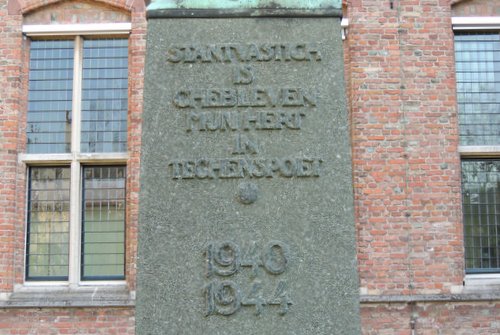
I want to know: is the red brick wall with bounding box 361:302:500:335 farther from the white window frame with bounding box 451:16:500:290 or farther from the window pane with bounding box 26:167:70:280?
the window pane with bounding box 26:167:70:280

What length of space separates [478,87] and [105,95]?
4.95 metres

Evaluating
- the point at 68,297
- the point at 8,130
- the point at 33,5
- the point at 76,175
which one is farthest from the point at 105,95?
the point at 68,297

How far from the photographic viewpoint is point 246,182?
3795mm

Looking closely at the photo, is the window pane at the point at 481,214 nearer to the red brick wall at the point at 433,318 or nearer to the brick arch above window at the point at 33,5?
the red brick wall at the point at 433,318

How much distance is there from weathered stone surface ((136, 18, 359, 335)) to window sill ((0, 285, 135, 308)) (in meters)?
5.33

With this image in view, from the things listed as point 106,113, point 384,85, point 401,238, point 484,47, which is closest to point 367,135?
point 384,85

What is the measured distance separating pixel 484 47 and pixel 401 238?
114 inches

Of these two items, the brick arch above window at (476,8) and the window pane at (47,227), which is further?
the brick arch above window at (476,8)

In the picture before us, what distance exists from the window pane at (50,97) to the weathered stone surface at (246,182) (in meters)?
6.09

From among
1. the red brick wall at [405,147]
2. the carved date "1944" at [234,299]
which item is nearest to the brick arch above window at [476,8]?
the red brick wall at [405,147]

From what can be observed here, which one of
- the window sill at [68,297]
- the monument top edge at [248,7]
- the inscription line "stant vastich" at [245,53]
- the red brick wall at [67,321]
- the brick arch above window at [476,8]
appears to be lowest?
the red brick wall at [67,321]

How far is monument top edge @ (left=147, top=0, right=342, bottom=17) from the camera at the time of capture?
12.9ft

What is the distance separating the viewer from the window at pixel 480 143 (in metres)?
9.33

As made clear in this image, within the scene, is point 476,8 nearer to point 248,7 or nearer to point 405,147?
point 405,147
